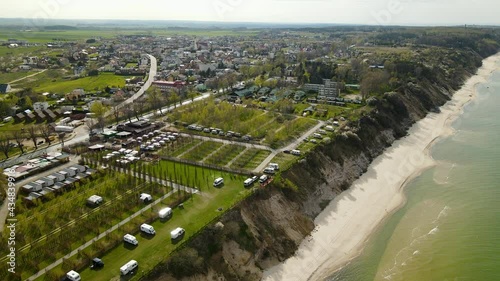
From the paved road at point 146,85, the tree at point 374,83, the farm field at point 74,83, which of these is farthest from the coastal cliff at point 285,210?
the farm field at point 74,83

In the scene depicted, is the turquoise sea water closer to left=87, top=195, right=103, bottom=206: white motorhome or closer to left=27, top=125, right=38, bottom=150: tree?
left=87, top=195, right=103, bottom=206: white motorhome

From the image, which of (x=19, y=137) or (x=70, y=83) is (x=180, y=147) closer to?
(x=19, y=137)

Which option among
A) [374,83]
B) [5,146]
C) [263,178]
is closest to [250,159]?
[263,178]

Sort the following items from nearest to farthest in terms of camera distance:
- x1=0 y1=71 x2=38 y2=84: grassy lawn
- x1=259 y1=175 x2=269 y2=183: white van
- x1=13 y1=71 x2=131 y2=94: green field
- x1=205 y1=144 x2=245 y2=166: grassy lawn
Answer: x1=259 y1=175 x2=269 y2=183: white van → x1=205 y1=144 x2=245 y2=166: grassy lawn → x1=13 y1=71 x2=131 y2=94: green field → x1=0 y1=71 x2=38 y2=84: grassy lawn

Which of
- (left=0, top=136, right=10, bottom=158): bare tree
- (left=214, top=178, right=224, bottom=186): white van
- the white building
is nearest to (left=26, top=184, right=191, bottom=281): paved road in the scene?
(left=214, top=178, right=224, bottom=186): white van

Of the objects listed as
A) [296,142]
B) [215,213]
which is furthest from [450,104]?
[215,213]

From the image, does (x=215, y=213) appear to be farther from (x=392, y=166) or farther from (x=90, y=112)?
(x=90, y=112)
